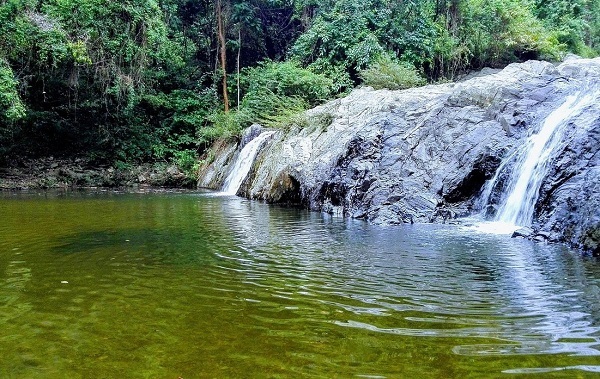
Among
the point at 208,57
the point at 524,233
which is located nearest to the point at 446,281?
the point at 524,233

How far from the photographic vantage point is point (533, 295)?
14.7ft

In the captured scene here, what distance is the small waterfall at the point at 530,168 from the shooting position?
8953 millimetres

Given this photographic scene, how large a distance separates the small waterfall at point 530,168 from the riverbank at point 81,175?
15.9 metres

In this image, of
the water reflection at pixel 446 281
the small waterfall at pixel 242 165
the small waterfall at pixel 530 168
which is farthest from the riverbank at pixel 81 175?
the small waterfall at pixel 530 168

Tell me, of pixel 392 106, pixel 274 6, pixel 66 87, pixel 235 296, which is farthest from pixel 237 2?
pixel 235 296

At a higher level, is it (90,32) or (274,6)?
(274,6)

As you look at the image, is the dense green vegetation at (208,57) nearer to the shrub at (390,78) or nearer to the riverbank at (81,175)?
the shrub at (390,78)

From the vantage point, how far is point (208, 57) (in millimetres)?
28656

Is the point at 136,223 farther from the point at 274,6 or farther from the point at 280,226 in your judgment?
the point at 274,6

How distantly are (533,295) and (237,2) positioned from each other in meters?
27.6

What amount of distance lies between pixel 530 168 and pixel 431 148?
273 centimetres

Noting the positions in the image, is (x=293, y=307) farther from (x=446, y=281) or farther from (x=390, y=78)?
(x=390, y=78)

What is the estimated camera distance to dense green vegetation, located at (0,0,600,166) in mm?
19297

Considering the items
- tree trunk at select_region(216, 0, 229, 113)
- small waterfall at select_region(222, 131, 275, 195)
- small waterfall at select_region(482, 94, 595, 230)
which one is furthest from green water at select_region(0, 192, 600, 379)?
tree trunk at select_region(216, 0, 229, 113)
